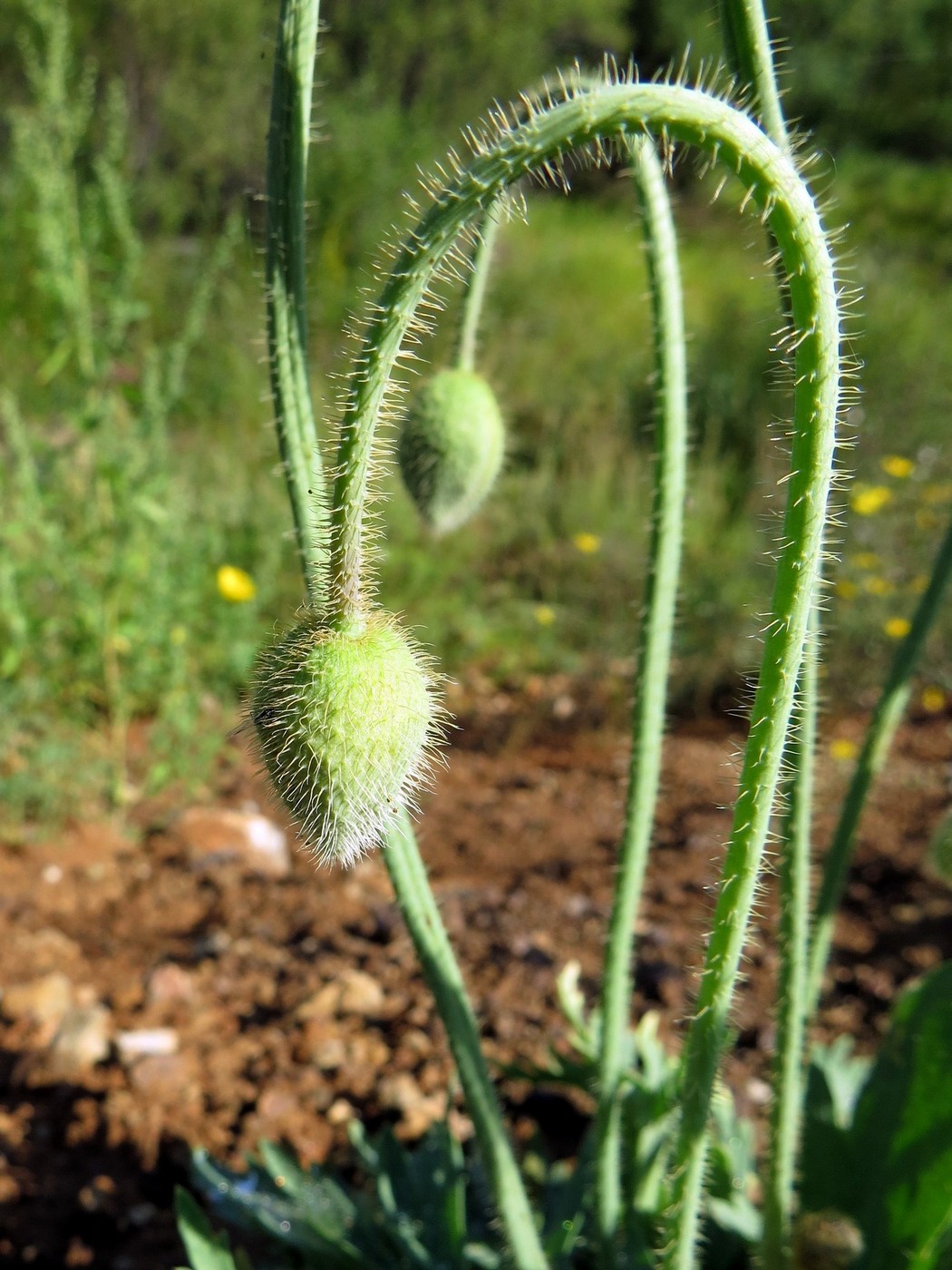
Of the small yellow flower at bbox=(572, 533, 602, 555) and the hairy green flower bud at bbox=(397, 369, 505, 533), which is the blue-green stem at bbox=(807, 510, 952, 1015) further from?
the small yellow flower at bbox=(572, 533, 602, 555)

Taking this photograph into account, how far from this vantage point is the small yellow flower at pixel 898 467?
4.54 meters

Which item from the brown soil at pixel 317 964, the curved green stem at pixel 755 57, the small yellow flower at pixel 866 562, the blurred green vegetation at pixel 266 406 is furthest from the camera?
the small yellow flower at pixel 866 562

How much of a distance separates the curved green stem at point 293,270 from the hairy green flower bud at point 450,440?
30cm

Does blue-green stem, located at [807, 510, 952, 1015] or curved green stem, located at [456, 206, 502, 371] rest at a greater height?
curved green stem, located at [456, 206, 502, 371]

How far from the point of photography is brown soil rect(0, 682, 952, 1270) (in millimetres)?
1888

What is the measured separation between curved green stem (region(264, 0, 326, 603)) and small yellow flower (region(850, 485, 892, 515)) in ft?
12.2

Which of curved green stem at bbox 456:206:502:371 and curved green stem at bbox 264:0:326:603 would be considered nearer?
curved green stem at bbox 264:0:326:603

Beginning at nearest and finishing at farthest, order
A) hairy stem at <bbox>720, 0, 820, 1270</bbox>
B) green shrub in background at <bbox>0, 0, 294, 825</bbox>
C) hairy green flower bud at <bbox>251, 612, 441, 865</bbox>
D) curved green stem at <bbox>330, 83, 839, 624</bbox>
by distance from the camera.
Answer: curved green stem at <bbox>330, 83, 839, 624</bbox> < hairy green flower bud at <bbox>251, 612, 441, 865</bbox> < hairy stem at <bbox>720, 0, 820, 1270</bbox> < green shrub in background at <bbox>0, 0, 294, 825</bbox>

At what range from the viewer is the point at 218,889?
2.64m

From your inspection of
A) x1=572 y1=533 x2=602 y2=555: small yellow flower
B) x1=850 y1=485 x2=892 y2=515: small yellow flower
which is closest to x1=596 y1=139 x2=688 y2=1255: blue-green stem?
x1=572 y1=533 x2=602 y2=555: small yellow flower

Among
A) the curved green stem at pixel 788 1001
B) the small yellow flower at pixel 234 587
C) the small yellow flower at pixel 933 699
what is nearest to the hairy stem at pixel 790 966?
the curved green stem at pixel 788 1001

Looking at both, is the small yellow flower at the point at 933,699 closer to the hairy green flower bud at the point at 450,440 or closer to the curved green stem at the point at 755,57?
the hairy green flower bud at the point at 450,440

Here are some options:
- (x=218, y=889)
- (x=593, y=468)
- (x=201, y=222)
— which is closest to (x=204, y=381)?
(x=593, y=468)

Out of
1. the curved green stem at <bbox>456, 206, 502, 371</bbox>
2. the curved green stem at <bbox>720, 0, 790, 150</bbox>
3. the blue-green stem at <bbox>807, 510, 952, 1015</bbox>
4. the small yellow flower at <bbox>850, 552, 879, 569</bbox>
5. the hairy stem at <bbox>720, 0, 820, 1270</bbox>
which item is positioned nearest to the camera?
the curved green stem at <bbox>720, 0, 790, 150</bbox>
